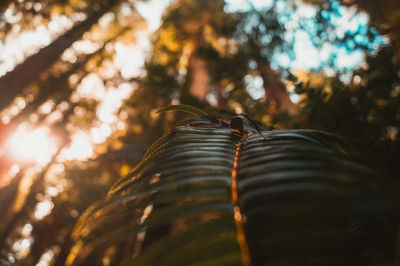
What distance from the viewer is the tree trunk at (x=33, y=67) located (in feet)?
16.1

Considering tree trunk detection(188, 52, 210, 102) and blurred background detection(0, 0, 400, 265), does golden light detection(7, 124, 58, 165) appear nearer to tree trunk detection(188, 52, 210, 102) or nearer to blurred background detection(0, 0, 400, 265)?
blurred background detection(0, 0, 400, 265)

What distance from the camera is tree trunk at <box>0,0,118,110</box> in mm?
4914

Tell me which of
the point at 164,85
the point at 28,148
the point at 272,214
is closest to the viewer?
the point at 272,214

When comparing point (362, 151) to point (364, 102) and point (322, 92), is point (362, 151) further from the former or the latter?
point (364, 102)

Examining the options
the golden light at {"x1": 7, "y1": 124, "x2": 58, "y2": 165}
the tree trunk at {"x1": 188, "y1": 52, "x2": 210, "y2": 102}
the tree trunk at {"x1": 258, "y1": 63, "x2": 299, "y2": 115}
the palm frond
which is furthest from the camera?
the golden light at {"x1": 7, "y1": 124, "x2": 58, "y2": 165}

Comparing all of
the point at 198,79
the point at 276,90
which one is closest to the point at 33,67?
the point at 198,79

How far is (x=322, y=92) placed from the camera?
1.69 meters

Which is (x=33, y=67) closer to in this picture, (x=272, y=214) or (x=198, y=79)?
(x=198, y=79)

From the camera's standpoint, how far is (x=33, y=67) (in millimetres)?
5570

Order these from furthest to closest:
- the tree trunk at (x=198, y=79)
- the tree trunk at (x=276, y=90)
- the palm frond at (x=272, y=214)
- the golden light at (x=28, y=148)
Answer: the golden light at (x=28, y=148), the tree trunk at (x=198, y=79), the tree trunk at (x=276, y=90), the palm frond at (x=272, y=214)

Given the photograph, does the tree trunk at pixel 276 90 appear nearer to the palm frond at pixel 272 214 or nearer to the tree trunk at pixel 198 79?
the tree trunk at pixel 198 79

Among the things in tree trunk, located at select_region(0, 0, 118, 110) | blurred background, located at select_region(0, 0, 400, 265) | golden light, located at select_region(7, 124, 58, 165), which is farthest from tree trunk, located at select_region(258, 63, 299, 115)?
golden light, located at select_region(7, 124, 58, 165)

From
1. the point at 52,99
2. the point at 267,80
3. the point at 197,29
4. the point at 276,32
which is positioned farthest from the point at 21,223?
the point at 276,32

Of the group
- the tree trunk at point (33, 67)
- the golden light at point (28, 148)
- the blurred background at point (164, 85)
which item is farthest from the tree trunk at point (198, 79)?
the golden light at point (28, 148)
